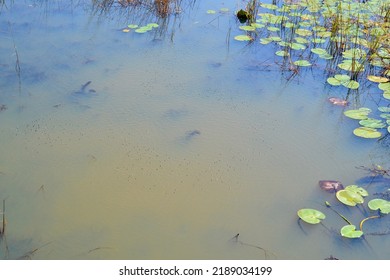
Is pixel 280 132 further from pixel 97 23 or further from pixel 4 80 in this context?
pixel 97 23

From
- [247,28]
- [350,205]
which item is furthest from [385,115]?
[247,28]

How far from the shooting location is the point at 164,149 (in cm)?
250

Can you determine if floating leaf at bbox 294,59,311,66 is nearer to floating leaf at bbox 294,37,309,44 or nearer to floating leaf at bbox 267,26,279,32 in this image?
floating leaf at bbox 294,37,309,44

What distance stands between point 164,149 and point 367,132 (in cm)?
126

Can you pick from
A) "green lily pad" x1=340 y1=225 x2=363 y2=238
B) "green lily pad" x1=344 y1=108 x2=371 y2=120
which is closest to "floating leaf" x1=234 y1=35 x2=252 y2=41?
"green lily pad" x1=344 y1=108 x2=371 y2=120

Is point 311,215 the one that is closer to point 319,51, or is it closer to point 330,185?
point 330,185

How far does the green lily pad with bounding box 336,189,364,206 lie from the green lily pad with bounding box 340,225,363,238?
17cm

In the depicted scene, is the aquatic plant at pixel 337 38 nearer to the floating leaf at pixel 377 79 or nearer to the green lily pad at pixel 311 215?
the floating leaf at pixel 377 79

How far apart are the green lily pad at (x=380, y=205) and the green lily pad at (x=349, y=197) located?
48 millimetres

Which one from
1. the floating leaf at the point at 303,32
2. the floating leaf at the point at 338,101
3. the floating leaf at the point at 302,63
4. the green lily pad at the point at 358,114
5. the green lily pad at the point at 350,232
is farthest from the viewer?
the floating leaf at the point at 303,32

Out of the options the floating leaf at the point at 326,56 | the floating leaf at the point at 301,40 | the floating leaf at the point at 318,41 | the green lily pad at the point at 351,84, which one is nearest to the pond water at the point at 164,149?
the green lily pad at the point at 351,84

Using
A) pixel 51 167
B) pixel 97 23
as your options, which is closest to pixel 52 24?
pixel 97 23

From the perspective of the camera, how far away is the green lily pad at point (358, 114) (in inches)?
110

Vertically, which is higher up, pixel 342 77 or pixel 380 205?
pixel 342 77
